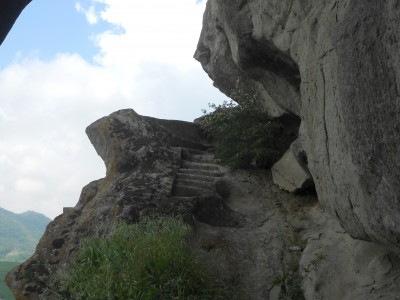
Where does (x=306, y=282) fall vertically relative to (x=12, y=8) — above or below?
below

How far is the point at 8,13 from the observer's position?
88.4 inches

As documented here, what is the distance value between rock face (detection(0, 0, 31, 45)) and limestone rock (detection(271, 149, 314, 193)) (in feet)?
23.8

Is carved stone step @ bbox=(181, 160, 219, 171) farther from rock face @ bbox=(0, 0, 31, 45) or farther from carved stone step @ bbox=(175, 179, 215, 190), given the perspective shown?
rock face @ bbox=(0, 0, 31, 45)

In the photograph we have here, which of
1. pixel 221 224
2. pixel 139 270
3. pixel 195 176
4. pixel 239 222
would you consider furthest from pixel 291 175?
pixel 139 270

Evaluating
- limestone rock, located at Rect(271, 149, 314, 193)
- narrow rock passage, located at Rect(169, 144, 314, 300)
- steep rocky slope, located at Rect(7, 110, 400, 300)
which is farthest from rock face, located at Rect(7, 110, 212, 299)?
limestone rock, located at Rect(271, 149, 314, 193)

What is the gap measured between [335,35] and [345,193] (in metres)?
1.92

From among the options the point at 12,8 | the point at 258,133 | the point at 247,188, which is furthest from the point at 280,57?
the point at 12,8

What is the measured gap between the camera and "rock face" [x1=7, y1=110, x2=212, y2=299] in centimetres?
791

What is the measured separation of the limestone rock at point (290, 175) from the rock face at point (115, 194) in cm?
203

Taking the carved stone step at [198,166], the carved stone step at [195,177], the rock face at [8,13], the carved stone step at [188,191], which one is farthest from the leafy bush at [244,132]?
the rock face at [8,13]

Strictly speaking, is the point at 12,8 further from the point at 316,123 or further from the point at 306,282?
the point at 306,282

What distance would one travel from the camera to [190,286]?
19.2 ft

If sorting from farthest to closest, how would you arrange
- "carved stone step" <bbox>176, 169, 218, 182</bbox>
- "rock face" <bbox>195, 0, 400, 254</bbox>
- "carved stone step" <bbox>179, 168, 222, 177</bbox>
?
1. "carved stone step" <bbox>179, 168, 222, 177</bbox>
2. "carved stone step" <bbox>176, 169, 218, 182</bbox>
3. "rock face" <bbox>195, 0, 400, 254</bbox>

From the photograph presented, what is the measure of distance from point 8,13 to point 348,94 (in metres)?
3.63
